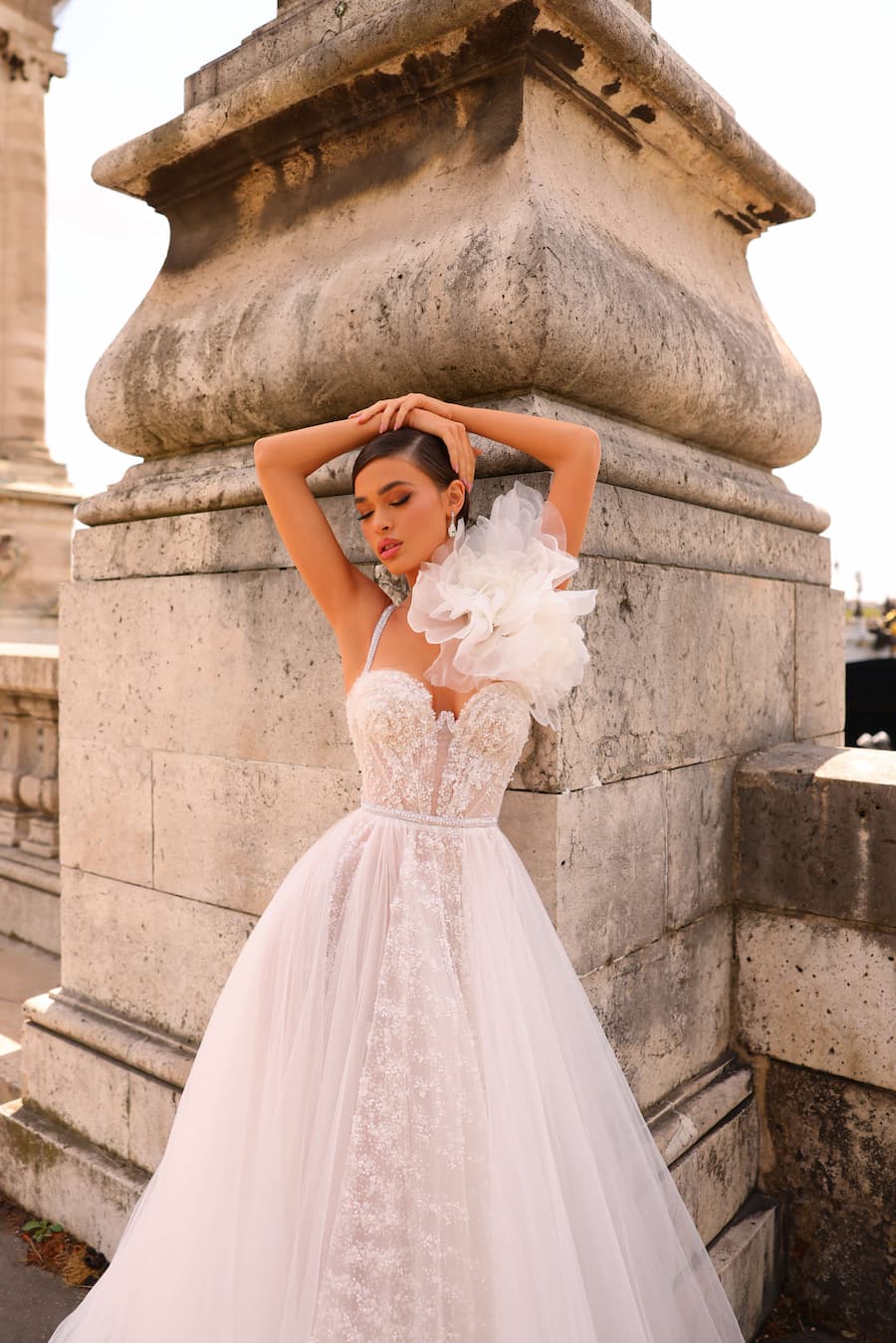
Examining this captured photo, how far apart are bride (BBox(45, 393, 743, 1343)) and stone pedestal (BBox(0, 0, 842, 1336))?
0.29 metres

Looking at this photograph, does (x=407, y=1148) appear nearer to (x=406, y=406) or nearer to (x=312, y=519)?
(x=312, y=519)

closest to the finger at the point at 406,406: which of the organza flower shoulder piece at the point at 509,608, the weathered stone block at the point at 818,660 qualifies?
the organza flower shoulder piece at the point at 509,608

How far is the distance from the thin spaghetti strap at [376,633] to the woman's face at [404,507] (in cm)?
13

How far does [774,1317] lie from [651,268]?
306 centimetres

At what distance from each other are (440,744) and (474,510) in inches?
24.3

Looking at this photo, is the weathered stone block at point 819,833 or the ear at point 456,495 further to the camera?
the weathered stone block at point 819,833

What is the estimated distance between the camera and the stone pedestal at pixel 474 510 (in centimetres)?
237

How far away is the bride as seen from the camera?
171 cm

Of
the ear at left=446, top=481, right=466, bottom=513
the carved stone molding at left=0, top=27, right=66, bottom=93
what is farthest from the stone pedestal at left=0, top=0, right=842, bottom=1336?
the carved stone molding at left=0, top=27, right=66, bottom=93

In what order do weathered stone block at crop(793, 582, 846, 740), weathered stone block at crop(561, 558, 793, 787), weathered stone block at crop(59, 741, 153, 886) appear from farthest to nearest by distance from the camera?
weathered stone block at crop(793, 582, 846, 740)
weathered stone block at crop(59, 741, 153, 886)
weathered stone block at crop(561, 558, 793, 787)

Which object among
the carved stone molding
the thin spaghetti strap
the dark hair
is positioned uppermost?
the carved stone molding

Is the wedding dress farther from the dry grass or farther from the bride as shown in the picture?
the dry grass

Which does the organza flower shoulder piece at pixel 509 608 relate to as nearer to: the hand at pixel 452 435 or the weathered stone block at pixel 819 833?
the hand at pixel 452 435

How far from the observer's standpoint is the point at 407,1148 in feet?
5.74
